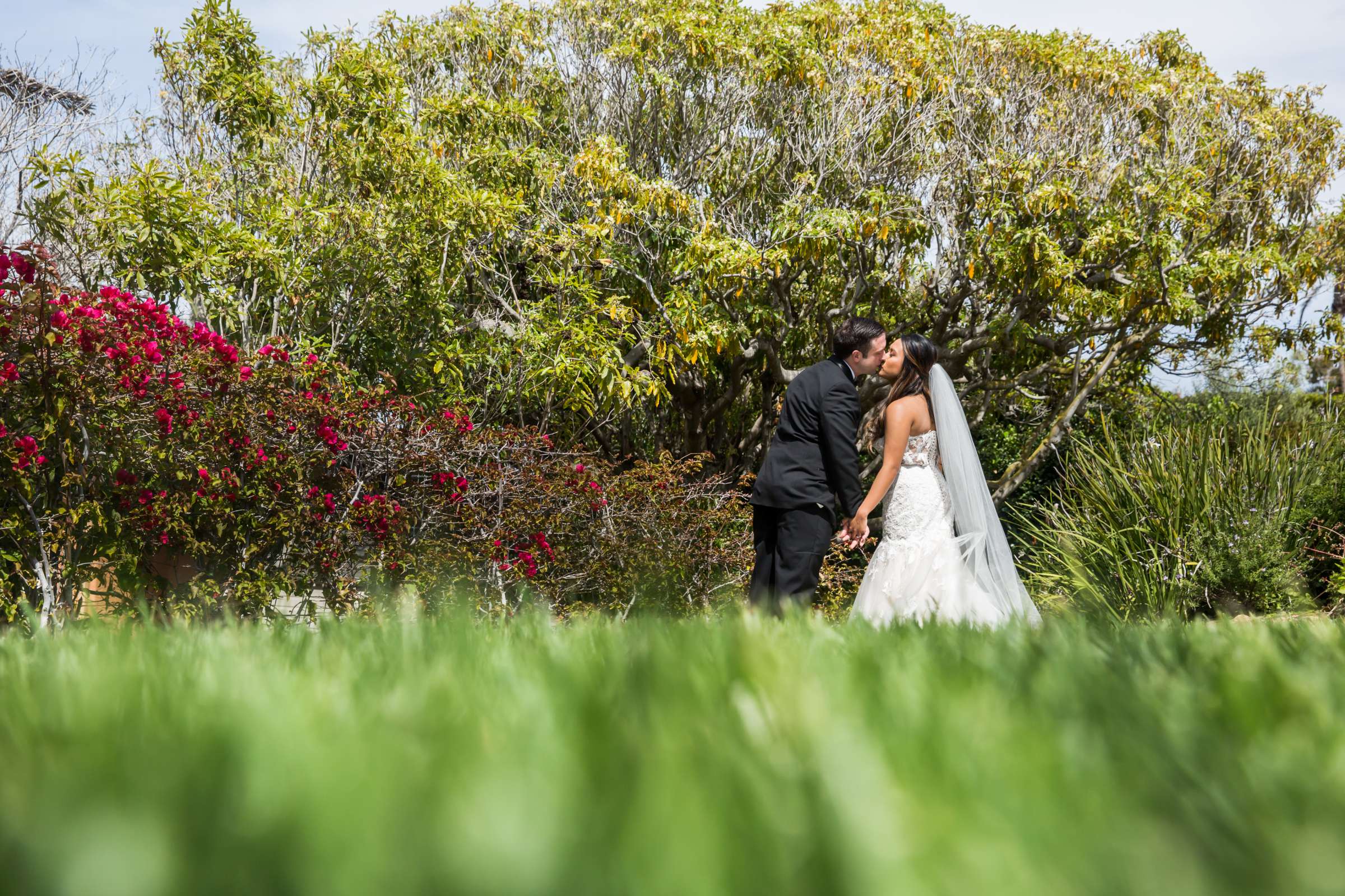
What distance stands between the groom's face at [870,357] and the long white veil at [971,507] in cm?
56

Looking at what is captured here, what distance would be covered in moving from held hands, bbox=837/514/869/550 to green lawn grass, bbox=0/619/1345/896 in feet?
14.5

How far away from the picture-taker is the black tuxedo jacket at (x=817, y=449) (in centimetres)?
521

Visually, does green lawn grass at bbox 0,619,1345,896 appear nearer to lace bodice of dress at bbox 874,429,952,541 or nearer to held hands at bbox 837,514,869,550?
held hands at bbox 837,514,869,550

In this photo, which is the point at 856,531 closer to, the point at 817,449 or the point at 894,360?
the point at 817,449

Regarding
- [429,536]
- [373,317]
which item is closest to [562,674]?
[429,536]

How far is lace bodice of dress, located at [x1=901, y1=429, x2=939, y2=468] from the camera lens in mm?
5875

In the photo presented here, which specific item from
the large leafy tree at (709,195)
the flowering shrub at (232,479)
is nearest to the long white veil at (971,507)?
the flowering shrub at (232,479)

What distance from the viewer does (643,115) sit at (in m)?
10.4

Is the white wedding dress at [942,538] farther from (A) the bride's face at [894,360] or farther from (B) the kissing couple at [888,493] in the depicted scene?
(A) the bride's face at [894,360]

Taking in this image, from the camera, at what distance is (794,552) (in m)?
5.21

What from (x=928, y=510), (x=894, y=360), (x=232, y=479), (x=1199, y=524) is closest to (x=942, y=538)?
(x=928, y=510)

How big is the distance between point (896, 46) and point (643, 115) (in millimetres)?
2964

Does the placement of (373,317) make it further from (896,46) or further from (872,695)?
(872,695)

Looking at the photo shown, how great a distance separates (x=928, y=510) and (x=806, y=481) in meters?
0.99
